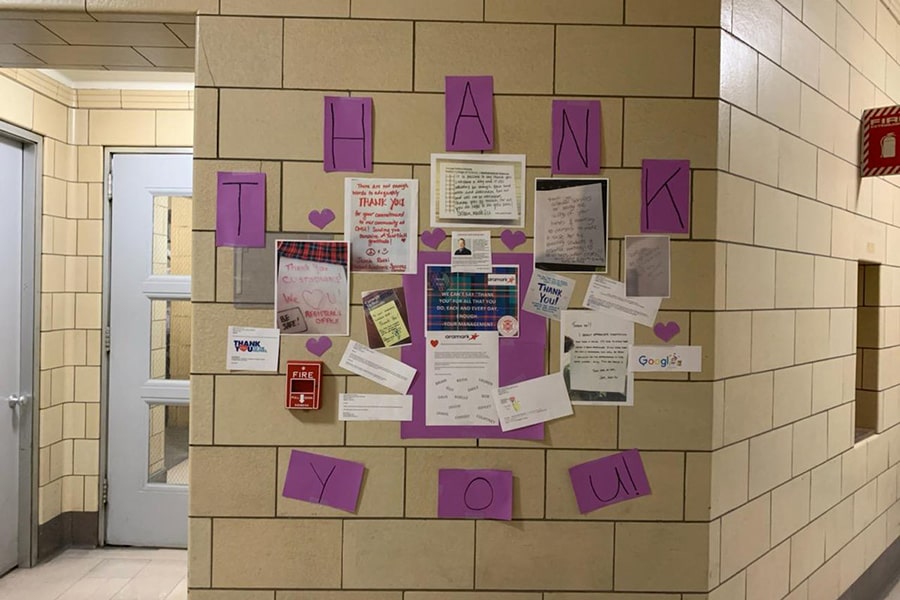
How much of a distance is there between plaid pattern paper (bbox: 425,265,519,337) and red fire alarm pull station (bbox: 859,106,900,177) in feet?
5.47

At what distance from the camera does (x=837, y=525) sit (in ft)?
7.27

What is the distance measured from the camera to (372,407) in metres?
1.51

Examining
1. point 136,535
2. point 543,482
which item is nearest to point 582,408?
point 543,482

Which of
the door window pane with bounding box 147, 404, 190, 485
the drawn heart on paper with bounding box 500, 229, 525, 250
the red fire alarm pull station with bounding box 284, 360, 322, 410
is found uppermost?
the drawn heart on paper with bounding box 500, 229, 525, 250

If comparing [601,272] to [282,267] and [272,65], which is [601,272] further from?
[272,65]

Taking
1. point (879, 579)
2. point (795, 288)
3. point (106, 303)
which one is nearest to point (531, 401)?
point (795, 288)

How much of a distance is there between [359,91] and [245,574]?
1245 millimetres

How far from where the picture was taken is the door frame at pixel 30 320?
2.86 metres

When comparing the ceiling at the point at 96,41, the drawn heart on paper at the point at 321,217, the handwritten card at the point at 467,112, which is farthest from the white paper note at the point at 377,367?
the ceiling at the point at 96,41

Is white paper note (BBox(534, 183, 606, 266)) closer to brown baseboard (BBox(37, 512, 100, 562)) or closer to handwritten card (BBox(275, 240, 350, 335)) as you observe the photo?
handwritten card (BBox(275, 240, 350, 335))

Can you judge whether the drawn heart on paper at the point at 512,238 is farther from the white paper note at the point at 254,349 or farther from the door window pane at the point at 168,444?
the door window pane at the point at 168,444

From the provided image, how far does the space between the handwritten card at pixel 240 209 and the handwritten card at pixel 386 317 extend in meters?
0.32

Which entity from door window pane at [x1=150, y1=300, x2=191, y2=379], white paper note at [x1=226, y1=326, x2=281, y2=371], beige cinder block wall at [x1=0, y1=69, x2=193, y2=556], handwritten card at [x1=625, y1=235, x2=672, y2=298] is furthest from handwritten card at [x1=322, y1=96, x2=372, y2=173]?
door window pane at [x1=150, y1=300, x2=191, y2=379]

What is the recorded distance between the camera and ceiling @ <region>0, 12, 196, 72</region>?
1.53m
